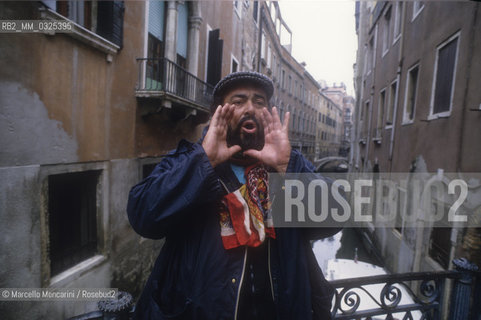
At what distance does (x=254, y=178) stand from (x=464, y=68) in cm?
521

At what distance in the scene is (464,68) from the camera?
4578mm

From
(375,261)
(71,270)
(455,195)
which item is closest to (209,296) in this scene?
(71,270)

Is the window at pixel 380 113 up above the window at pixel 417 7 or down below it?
below

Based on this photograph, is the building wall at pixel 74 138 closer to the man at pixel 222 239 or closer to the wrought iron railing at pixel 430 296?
the man at pixel 222 239

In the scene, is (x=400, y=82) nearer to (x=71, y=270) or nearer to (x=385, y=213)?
(x=385, y=213)

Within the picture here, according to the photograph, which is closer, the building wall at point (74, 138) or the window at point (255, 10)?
the building wall at point (74, 138)

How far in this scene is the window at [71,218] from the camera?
3857 millimetres

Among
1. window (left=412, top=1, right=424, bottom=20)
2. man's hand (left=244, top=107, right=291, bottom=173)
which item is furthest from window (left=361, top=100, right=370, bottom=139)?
man's hand (left=244, top=107, right=291, bottom=173)

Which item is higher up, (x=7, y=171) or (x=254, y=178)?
(x=254, y=178)

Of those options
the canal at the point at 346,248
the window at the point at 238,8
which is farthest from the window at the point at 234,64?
the canal at the point at 346,248

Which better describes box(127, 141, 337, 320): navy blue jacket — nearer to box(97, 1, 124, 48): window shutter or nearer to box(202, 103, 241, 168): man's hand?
box(202, 103, 241, 168): man's hand

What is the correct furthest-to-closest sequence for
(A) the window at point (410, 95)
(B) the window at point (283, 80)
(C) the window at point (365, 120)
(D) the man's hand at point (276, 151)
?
(B) the window at point (283, 80) < (C) the window at point (365, 120) < (A) the window at point (410, 95) < (D) the man's hand at point (276, 151)

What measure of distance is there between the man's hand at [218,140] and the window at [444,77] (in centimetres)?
543

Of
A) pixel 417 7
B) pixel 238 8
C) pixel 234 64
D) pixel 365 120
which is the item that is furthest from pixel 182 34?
pixel 365 120
